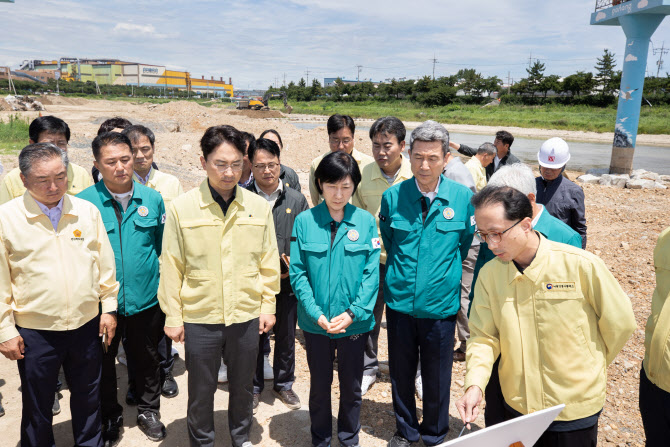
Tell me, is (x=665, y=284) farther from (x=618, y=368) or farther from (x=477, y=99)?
(x=477, y=99)

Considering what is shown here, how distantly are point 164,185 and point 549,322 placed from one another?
3042 mm

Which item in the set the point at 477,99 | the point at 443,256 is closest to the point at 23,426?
the point at 443,256

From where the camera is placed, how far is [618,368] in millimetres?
4023

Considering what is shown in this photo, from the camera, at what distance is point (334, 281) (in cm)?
273

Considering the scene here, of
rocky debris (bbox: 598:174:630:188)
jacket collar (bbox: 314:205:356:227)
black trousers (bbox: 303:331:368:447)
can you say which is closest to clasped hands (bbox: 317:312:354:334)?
black trousers (bbox: 303:331:368:447)

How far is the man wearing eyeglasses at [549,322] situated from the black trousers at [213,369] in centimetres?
139

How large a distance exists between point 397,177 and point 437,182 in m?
0.68

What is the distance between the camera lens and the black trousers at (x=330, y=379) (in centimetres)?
276

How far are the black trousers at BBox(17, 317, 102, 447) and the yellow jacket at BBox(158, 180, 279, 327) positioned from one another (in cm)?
49

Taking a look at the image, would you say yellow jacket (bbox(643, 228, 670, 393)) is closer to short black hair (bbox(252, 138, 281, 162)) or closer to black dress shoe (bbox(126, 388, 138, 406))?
short black hair (bbox(252, 138, 281, 162))

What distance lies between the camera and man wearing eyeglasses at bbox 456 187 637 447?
1774 mm

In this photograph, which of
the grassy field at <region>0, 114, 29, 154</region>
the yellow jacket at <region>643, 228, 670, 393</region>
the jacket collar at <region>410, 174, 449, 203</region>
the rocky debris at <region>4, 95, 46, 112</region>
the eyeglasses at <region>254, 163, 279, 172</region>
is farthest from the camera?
the rocky debris at <region>4, 95, 46, 112</region>

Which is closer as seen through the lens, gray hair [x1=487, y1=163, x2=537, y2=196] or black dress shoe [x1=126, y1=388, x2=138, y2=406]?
gray hair [x1=487, y1=163, x2=537, y2=196]

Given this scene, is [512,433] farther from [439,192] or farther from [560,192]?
[560,192]
